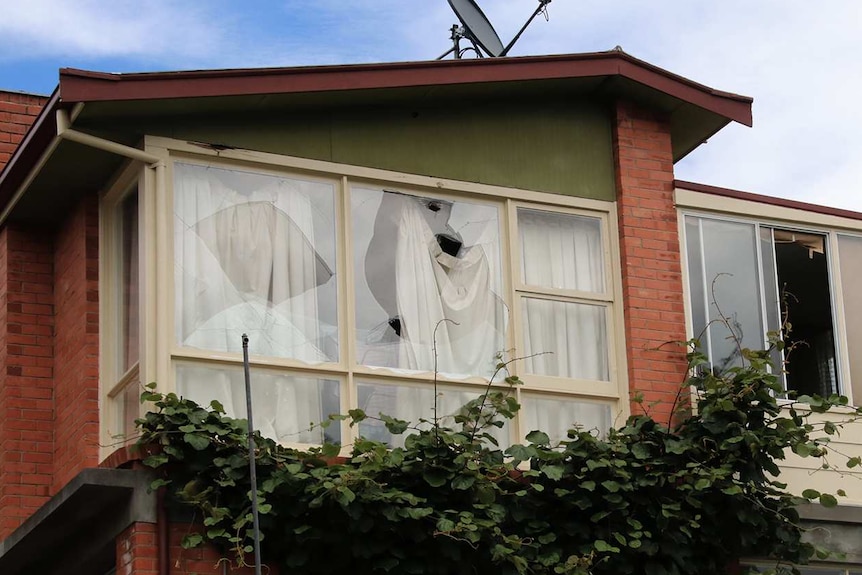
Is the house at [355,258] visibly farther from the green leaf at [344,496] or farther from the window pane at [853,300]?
the green leaf at [344,496]

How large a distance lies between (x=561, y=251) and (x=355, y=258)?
72.1 inches

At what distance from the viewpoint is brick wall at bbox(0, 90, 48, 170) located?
15.8m

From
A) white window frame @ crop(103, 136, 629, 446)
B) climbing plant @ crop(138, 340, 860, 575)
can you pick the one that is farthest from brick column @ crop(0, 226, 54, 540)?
climbing plant @ crop(138, 340, 860, 575)

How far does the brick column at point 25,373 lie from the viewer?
1266 centimetres

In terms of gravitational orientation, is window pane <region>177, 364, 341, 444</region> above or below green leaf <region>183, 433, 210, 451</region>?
above

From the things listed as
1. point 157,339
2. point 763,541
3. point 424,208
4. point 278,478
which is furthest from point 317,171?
point 763,541

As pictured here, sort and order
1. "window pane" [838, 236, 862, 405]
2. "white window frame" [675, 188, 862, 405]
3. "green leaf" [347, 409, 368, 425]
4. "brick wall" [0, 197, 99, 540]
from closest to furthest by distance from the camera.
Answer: "green leaf" [347, 409, 368, 425], "brick wall" [0, 197, 99, 540], "white window frame" [675, 188, 862, 405], "window pane" [838, 236, 862, 405]

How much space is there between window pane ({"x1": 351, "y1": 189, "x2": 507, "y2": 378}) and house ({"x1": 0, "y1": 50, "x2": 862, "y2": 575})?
0.02 metres

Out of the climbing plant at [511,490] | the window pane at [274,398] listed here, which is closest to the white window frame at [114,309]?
the window pane at [274,398]

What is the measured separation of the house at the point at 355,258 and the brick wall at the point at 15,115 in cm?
285

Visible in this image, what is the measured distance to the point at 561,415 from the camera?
1227 centimetres

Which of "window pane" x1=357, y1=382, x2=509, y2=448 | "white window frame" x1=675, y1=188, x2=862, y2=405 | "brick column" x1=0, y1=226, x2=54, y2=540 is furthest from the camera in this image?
"white window frame" x1=675, y1=188, x2=862, y2=405

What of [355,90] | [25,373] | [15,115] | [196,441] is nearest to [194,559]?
[196,441]

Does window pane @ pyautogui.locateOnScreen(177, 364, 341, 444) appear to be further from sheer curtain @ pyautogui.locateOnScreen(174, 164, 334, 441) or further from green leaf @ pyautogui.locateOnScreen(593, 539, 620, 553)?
green leaf @ pyautogui.locateOnScreen(593, 539, 620, 553)
